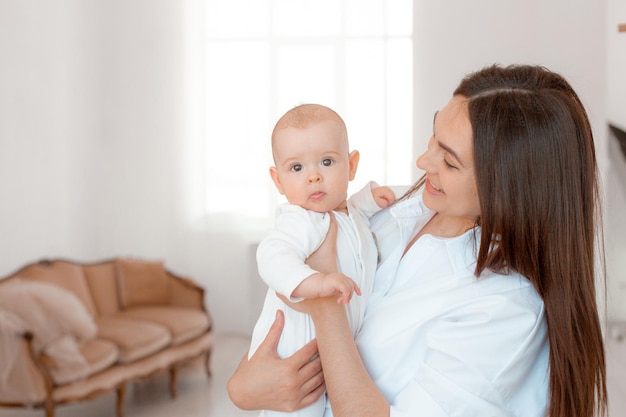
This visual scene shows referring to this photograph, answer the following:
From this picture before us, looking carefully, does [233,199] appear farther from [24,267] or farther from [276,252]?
[276,252]

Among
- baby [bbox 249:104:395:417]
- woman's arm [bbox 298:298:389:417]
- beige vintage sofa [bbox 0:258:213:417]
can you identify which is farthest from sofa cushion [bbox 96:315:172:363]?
woman's arm [bbox 298:298:389:417]

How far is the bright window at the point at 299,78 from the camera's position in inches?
121

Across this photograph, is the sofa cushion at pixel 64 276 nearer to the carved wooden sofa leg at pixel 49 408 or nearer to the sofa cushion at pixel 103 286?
the sofa cushion at pixel 103 286

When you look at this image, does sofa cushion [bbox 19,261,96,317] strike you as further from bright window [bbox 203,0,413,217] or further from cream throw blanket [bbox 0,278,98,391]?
bright window [bbox 203,0,413,217]

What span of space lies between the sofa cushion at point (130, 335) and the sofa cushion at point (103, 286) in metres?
0.04

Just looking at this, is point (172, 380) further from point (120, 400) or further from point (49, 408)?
point (49, 408)

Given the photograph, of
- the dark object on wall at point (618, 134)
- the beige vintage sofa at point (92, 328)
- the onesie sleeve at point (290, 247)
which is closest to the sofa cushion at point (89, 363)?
the beige vintage sofa at point (92, 328)

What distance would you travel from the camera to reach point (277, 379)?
1.34m

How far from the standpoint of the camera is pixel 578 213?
1312 millimetres

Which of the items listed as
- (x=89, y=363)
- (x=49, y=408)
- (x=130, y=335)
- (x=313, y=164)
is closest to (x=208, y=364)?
(x=130, y=335)

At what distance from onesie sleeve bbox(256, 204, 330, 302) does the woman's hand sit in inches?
4.6

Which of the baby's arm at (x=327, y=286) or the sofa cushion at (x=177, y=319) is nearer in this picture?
the baby's arm at (x=327, y=286)

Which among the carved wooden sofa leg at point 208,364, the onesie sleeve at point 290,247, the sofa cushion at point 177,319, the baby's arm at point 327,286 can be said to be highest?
the onesie sleeve at point 290,247

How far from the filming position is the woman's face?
1319mm
